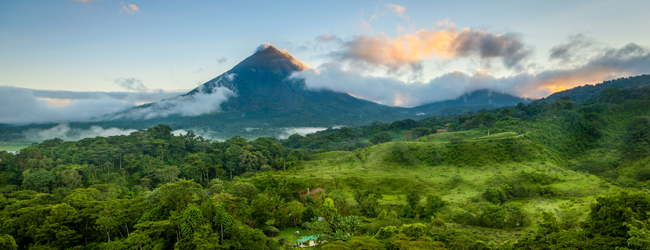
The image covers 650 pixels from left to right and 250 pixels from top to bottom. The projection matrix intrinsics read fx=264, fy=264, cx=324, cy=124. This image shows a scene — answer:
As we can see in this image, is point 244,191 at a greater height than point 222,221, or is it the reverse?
point 222,221

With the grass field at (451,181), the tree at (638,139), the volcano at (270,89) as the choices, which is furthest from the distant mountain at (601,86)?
the volcano at (270,89)

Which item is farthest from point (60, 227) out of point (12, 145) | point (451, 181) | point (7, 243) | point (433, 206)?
point (12, 145)

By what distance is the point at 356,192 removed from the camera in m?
34.7

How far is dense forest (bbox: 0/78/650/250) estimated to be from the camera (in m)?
17.4

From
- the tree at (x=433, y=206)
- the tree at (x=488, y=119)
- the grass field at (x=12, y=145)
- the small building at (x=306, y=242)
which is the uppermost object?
the tree at (x=488, y=119)

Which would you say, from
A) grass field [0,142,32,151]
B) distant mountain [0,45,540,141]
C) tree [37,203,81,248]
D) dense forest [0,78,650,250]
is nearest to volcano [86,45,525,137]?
distant mountain [0,45,540,141]

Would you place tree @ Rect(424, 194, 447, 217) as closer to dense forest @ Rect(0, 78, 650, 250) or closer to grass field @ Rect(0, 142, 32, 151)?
dense forest @ Rect(0, 78, 650, 250)

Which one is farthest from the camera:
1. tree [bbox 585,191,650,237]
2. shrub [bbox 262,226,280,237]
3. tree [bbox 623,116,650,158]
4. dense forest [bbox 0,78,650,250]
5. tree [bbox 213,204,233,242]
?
tree [bbox 623,116,650,158]

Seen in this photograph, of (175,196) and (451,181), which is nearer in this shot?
(175,196)

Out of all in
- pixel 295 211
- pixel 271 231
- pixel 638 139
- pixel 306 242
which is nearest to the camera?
Result: pixel 306 242

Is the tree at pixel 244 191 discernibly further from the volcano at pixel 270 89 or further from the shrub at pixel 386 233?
the volcano at pixel 270 89

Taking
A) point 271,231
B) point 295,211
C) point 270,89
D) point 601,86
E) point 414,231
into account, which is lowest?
point 271,231

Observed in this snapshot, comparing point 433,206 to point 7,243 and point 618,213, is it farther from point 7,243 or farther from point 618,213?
point 7,243

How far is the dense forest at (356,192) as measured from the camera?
17.4 meters
